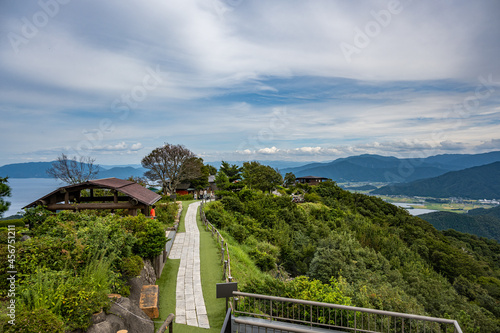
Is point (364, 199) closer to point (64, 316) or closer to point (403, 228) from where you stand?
point (403, 228)

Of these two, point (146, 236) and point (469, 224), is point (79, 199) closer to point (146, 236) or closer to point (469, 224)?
point (146, 236)

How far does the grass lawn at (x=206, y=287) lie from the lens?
6828 mm

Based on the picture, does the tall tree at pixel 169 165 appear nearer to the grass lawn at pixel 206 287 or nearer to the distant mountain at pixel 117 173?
the distant mountain at pixel 117 173

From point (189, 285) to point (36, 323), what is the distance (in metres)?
5.76

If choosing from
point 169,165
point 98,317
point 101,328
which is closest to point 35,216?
point 98,317

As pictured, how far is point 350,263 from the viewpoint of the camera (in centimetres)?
1819

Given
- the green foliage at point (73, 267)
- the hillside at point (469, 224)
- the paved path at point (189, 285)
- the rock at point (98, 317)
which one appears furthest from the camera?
the hillside at point (469, 224)

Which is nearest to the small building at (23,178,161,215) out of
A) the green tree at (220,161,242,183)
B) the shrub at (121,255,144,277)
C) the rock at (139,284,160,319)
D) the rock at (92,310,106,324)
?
the shrub at (121,255,144,277)

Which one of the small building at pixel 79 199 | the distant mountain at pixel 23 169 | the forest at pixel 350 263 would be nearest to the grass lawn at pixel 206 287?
the forest at pixel 350 263

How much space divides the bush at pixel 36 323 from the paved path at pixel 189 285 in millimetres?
3386

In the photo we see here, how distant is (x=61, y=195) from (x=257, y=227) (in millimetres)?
16931

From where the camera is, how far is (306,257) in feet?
74.1

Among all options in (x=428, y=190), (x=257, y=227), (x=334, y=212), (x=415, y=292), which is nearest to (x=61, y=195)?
(x=257, y=227)

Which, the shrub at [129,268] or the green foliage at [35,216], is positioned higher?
the green foliage at [35,216]
